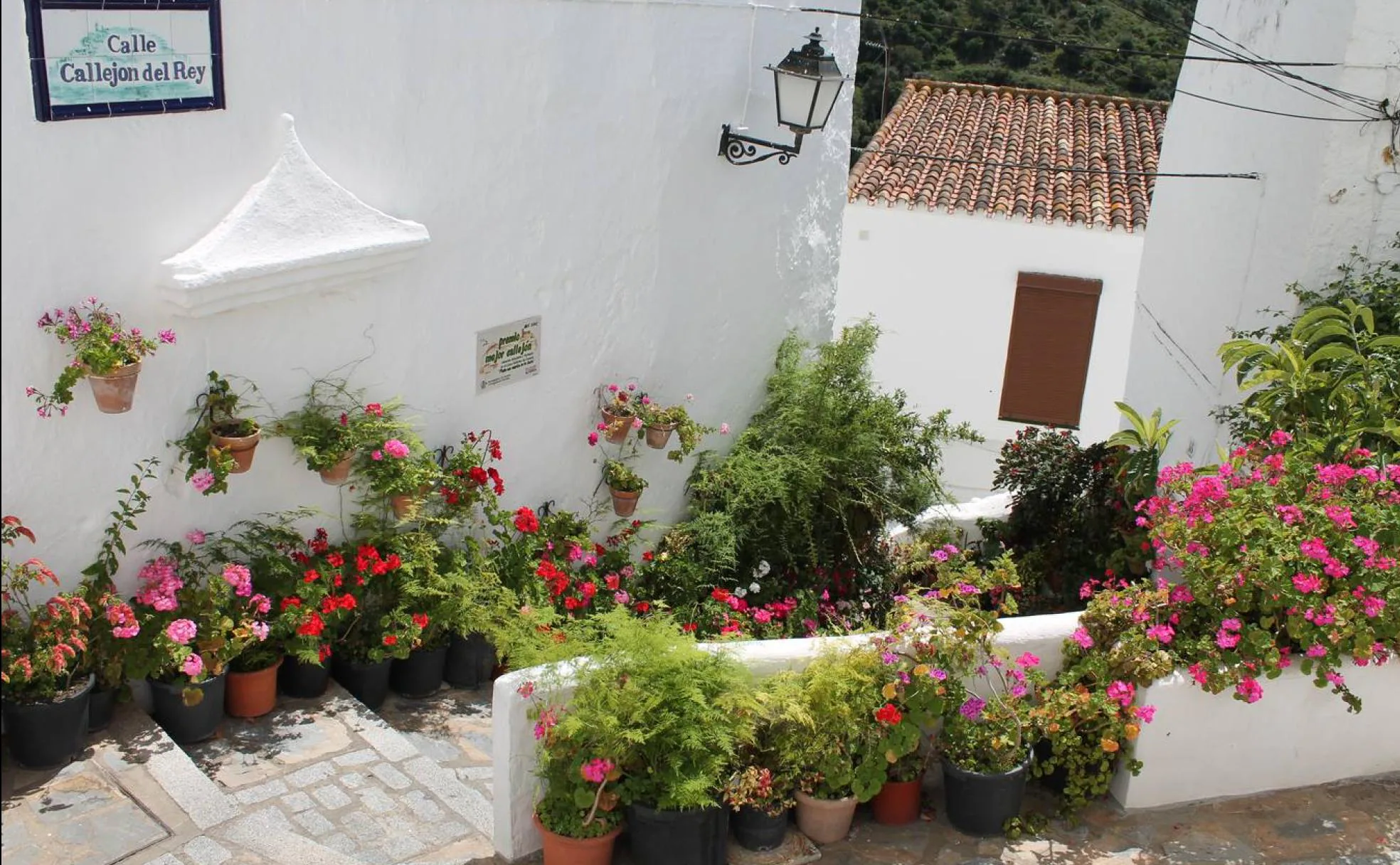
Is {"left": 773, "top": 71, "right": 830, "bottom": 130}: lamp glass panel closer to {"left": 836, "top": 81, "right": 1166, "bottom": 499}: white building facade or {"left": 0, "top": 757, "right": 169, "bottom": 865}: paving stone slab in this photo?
{"left": 0, "top": 757, "right": 169, "bottom": 865}: paving stone slab

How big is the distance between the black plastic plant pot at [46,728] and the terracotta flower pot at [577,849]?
1.92 metres

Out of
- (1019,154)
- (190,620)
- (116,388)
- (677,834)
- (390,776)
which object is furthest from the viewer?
(1019,154)

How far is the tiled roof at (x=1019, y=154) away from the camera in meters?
15.0

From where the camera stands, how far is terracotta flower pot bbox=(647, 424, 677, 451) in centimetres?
845

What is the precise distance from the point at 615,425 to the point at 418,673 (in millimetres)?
2187

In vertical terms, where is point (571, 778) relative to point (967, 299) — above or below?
above

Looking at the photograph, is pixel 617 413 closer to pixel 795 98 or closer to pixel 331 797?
pixel 795 98

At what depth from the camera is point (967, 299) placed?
1563 centimetres

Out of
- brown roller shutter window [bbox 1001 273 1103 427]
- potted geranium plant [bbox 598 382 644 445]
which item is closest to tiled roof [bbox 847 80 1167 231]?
brown roller shutter window [bbox 1001 273 1103 427]

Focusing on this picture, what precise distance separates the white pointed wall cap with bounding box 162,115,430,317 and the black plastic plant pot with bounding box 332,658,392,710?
1883 mm

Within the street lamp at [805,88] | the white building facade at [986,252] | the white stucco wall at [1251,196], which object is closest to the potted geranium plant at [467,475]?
the street lamp at [805,88]

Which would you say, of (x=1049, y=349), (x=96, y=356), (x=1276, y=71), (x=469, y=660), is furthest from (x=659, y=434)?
(x=1049, y=349)

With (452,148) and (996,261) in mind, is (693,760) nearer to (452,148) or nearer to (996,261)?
(452,148)

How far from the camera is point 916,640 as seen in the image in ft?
18.1
